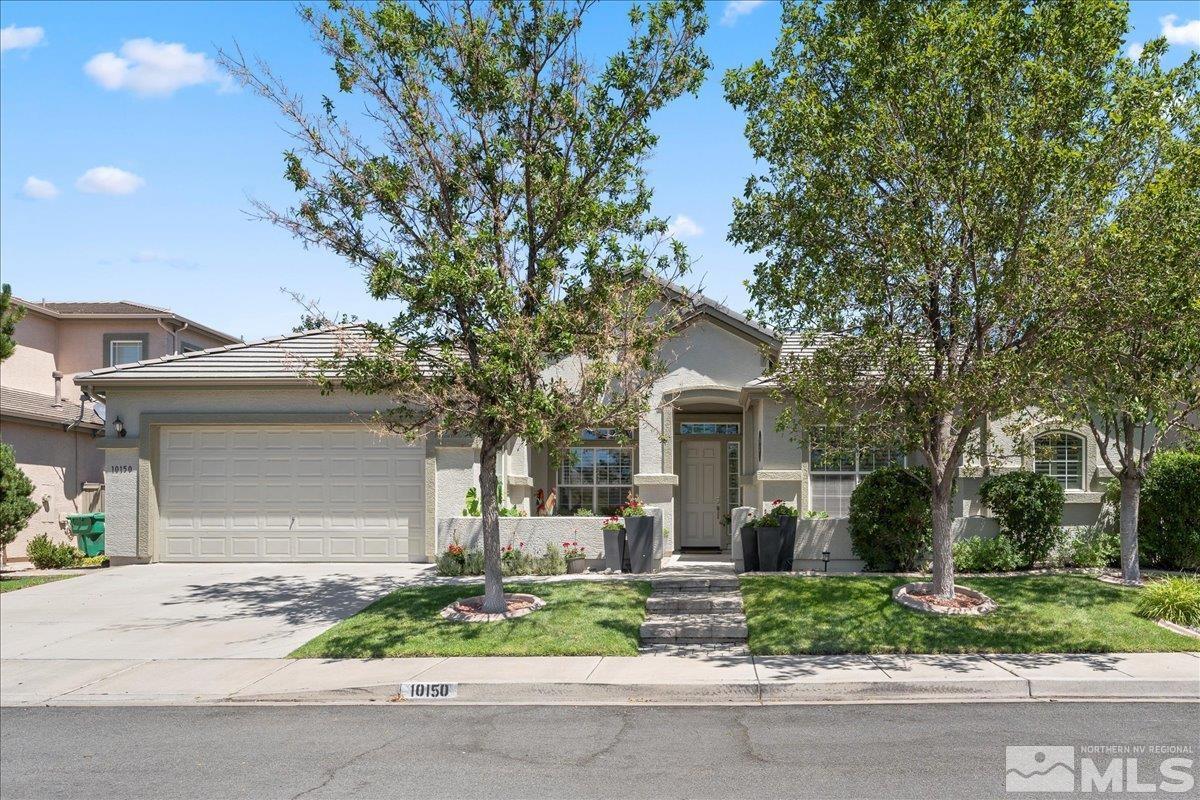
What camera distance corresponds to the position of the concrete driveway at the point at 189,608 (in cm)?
1238

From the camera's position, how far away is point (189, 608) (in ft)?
47.2

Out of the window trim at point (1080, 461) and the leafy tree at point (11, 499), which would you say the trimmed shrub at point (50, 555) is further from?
the window trim at point (1080, 461)

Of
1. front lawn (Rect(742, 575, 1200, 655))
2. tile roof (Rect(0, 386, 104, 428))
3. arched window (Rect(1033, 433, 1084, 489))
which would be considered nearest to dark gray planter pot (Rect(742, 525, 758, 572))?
front lawn (Rect(742, 575, 1200, 655))

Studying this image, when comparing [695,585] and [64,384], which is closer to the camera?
[695,585]

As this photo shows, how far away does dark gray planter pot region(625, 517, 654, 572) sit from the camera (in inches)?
632

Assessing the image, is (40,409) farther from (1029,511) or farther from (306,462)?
(1029,511)

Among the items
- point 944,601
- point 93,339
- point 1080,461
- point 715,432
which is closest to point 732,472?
point 715,432

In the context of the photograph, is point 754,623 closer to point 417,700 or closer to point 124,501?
point 417,700

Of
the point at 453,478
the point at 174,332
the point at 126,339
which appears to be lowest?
the point at 453,478

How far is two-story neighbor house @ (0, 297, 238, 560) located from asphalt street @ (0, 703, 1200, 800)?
14051mm

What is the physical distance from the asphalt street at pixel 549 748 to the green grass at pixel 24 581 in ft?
24.5

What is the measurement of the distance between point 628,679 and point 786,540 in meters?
6.50

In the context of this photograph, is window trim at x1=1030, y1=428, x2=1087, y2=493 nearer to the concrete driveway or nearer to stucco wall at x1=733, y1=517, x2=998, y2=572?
stucco wall at x1=733, y1=517, x2=998, y2=572

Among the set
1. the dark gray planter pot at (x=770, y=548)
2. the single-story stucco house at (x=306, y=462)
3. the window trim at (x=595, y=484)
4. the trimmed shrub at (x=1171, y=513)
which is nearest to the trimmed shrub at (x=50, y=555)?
the single-story stucco house at (x=306, y=462)
